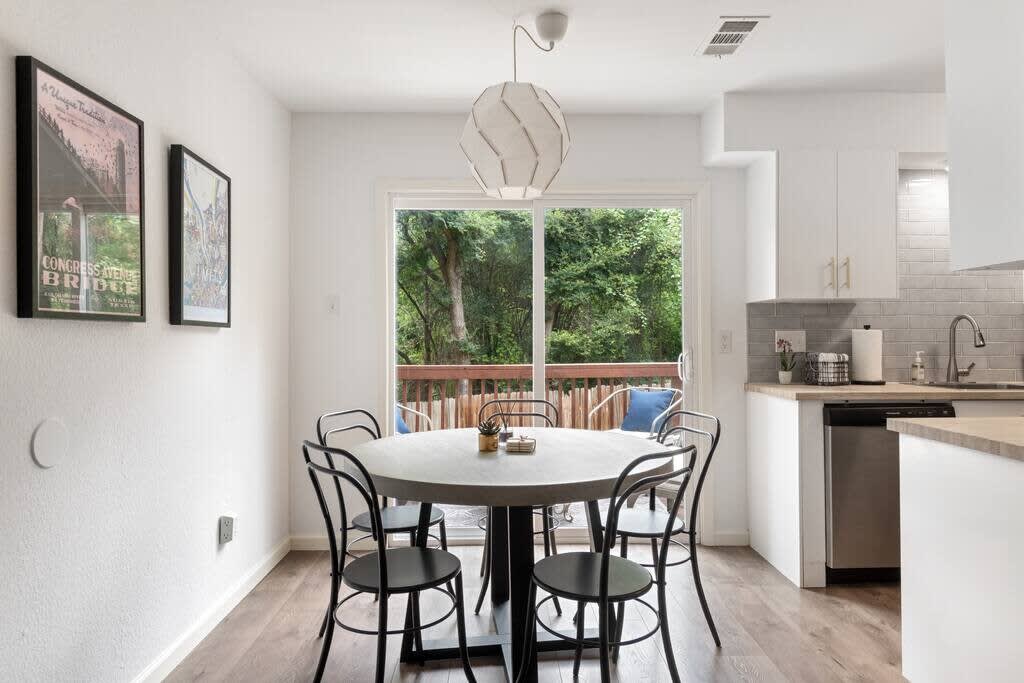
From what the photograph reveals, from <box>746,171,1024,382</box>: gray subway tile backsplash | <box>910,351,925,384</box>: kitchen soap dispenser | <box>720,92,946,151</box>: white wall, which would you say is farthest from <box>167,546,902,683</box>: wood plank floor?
<box>720,92,946,151</box>: white wall

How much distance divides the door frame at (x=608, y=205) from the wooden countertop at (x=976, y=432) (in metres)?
1.72

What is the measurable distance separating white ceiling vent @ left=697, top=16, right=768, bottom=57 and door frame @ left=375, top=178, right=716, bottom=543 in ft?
3.15

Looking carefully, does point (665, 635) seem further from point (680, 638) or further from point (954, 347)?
point (954, 347)

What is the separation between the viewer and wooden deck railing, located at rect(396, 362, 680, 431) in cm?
386

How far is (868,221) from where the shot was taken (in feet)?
11.3

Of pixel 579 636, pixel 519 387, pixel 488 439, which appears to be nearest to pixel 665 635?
pixel 579 636

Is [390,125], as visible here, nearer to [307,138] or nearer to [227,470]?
[307,138]

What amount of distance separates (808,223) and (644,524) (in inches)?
76.6

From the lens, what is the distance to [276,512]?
3525mm

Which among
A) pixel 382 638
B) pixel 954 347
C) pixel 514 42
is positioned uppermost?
pixel 514 42

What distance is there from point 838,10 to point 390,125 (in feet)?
7.71

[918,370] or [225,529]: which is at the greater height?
[918,370]

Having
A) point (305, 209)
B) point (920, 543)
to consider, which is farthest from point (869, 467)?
point (305, 209)

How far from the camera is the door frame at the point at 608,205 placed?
12.4 ft
